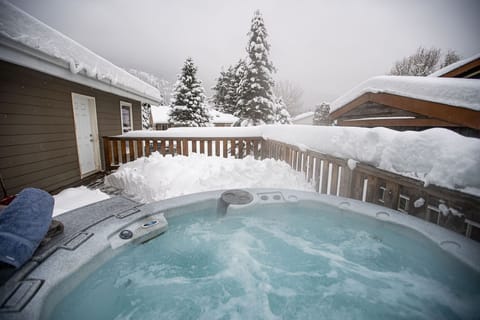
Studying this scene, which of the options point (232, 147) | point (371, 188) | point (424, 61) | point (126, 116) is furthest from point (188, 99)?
point (424, 61)

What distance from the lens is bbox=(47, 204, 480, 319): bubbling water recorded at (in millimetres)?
1272

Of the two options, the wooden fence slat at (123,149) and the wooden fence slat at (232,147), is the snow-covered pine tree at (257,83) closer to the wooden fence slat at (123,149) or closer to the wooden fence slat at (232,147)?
the wooden fence slat at (232,147)

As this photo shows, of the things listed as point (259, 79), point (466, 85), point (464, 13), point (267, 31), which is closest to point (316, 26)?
point (267, 31)

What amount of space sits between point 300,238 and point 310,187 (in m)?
1.20

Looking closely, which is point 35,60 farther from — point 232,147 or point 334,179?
point 334,179

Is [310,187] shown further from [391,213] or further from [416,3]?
[416,3]

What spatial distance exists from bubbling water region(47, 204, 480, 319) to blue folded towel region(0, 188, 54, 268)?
0.35m

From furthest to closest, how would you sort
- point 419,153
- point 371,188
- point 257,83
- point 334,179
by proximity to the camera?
1. point 257,83
2. point 334,179
3. point 371,188
4. point 419,153

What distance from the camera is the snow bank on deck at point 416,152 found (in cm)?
117

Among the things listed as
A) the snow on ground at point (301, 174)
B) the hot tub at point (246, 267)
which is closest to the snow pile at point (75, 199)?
the snow on ground at point (301, 174)

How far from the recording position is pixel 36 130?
12.8 feet

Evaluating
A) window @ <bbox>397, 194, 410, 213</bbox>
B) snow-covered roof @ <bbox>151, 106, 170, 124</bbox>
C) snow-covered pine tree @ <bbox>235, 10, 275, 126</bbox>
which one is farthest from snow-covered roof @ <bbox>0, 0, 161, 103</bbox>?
snow-covered roof @ <bbox>151, 106, 170, 124</bbox>

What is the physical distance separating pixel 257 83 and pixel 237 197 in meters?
9.67

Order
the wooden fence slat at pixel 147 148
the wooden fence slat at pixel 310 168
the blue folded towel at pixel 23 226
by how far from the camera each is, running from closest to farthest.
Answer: the blue folded towel at pixel 23 226
the wooden fence slat at pixel 310 168
the wooden fence slat at pixel 147 148
